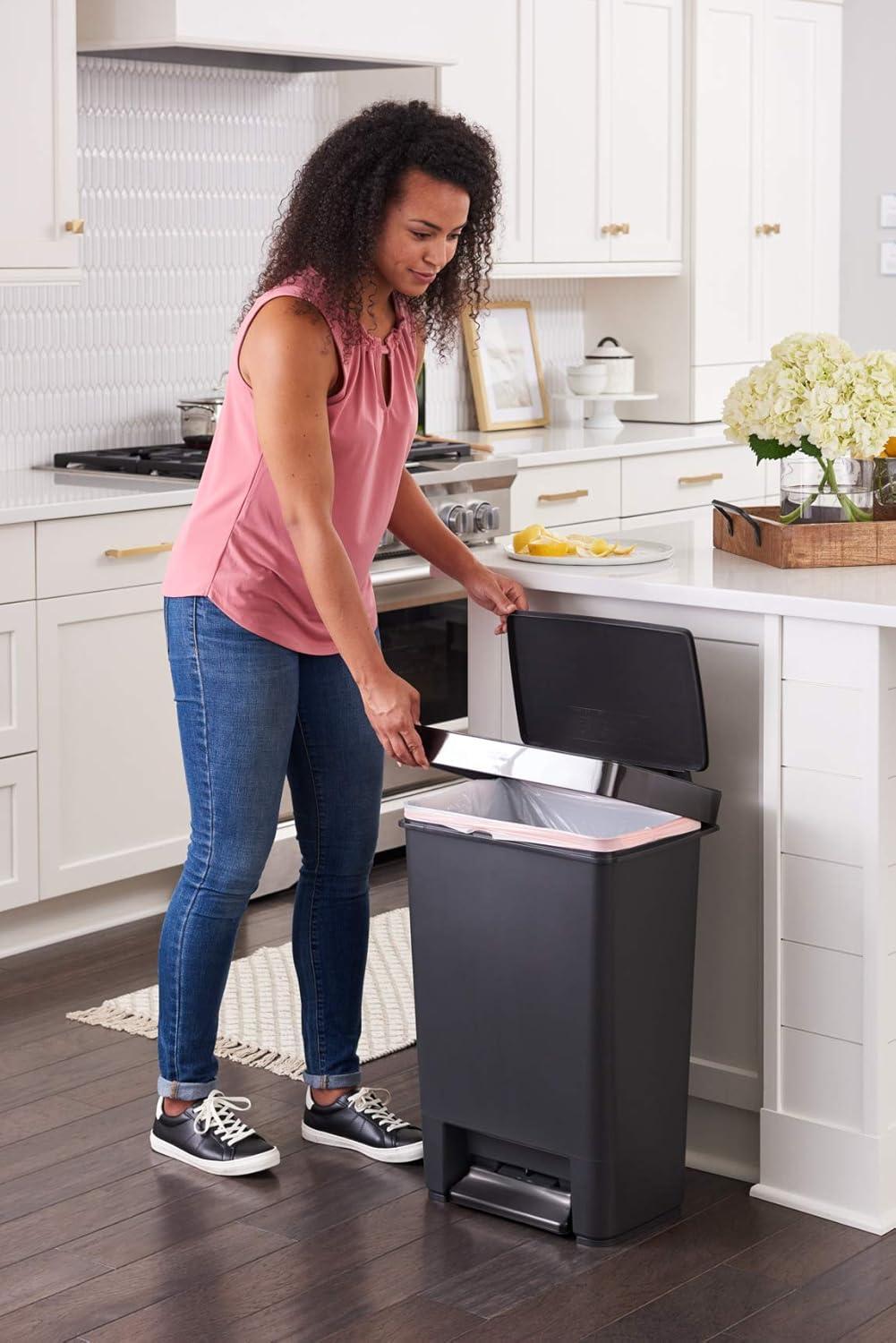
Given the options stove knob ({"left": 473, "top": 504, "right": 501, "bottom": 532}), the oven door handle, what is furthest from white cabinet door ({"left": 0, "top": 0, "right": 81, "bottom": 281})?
stove knob ({"left": 473, "top": 504, "right": 501, "bottom": 532})

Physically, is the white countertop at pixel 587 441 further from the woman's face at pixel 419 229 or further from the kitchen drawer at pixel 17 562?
the woman's face at pixel 419 229

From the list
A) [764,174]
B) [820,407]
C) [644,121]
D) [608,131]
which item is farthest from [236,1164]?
[764,174]

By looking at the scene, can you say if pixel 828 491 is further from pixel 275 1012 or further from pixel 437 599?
pixel 437 599

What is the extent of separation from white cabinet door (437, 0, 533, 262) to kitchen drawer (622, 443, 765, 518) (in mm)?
646

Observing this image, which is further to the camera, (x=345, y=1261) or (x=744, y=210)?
(x=744, y=210)

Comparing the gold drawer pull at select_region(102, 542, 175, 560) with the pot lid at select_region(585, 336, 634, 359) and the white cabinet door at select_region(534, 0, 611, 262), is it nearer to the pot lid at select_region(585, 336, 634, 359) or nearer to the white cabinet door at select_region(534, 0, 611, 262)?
the white cabinet door at select_region(534, 0, 611, 262)

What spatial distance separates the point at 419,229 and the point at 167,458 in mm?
1722

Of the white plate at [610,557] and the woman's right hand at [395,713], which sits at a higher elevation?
the white plate at [610,557]

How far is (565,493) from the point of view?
4.66m

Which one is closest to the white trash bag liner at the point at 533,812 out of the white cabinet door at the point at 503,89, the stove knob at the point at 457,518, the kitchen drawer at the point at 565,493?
the stove knob at the point at 457,518

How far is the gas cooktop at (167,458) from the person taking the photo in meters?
3.87

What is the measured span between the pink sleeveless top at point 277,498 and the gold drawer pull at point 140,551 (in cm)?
109

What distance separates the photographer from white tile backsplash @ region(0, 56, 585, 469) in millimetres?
4078

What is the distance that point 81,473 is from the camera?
3.96m
